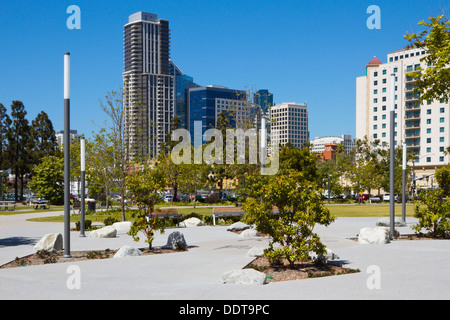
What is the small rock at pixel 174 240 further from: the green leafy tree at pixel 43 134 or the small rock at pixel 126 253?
the green leafy tree at pixel 43 134

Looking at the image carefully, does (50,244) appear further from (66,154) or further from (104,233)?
(104,233)

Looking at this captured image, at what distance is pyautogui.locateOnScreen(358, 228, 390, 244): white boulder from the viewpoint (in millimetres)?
14650

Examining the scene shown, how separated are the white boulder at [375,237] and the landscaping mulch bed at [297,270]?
4.40 metres

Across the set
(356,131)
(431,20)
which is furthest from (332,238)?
(356,131)

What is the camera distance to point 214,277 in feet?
30.7

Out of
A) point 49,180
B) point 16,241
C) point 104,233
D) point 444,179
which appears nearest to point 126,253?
point 104,233

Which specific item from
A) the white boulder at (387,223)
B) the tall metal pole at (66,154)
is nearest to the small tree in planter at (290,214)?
the tall metal pole at (66,154)

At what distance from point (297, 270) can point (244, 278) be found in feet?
6.57

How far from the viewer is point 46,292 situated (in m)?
7.82

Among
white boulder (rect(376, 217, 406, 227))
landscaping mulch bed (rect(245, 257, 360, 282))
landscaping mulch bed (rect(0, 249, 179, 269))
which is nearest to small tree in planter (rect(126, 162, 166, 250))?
landscaping mulch bed (rect(0, 249, 179, 269))

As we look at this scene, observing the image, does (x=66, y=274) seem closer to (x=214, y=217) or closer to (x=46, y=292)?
(x=46, y=292)

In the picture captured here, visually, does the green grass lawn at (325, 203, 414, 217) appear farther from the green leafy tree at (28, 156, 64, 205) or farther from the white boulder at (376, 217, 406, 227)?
the green leafy tree at (28, 156, 64, 205)

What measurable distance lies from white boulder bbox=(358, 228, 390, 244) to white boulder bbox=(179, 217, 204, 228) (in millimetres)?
9315

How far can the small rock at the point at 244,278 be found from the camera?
8461mm
